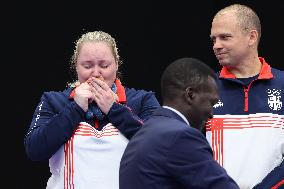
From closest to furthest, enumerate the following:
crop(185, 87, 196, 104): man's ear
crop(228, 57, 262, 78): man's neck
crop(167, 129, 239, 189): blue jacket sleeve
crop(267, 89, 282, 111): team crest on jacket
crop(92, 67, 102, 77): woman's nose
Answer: crop(167, 129, 239, 189): blue jacket sleeve < crop(185, 87, 196, 104): man's ear < crop(92, 67, 102, 77): woman's nose < crop(267, 89, 282, 111): team crest on jacket < crop(228, 57, 262, 78): man's neck

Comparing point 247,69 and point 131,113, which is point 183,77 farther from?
point 247,69

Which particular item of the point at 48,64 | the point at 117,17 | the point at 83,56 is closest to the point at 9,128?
the point at 48,64

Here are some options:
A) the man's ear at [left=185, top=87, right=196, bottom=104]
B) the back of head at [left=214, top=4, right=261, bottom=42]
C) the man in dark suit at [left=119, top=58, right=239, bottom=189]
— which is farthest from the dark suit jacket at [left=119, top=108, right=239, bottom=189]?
the back of head at [left=214, top=4, right=261, bottom=42]

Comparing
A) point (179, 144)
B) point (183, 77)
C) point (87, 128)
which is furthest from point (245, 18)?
point (179, 144)

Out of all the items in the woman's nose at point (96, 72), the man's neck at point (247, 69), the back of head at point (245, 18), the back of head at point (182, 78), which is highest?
the back of head at point (245, 18)

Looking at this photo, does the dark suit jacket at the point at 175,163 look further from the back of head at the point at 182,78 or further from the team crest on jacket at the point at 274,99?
the team crest on jacket at the point at 274,99

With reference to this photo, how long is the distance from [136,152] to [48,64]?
1919mm

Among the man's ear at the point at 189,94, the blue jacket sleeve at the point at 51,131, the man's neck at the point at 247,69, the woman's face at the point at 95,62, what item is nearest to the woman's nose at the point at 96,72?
the woman's face at the point at 95,62

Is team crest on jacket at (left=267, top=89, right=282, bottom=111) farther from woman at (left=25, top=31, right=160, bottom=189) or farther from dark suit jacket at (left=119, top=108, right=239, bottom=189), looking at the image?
dark suit jacket at (left=119, top=108, right=239, bottom=189)

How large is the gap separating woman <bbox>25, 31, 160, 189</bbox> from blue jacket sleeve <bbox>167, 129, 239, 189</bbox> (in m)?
0.73

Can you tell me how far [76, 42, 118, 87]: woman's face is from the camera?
11.6ft

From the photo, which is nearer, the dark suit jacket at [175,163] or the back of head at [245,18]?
the dark suit jacket at [175,163]

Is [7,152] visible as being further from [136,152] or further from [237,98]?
[136,152]

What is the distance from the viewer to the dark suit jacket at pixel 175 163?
106 inches
